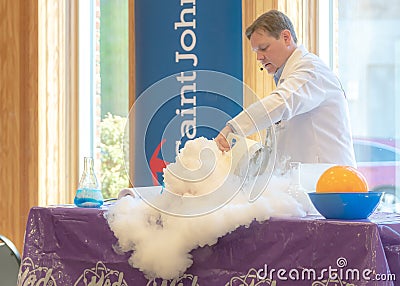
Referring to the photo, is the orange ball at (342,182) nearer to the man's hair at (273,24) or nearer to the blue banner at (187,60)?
the man's hair at (273,24)

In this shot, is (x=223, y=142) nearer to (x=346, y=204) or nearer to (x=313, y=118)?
(x=346, y=204)

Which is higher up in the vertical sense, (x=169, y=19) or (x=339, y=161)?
(x=169, y=19)

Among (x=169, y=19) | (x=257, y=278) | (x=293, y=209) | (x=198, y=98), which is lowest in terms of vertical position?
(x=257, y=278)

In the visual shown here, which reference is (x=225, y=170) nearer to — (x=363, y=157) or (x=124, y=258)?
(x=124, y=258)

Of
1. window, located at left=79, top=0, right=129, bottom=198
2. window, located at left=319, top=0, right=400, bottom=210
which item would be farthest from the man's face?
window, located at left=79, top=0, right=129, bottom=198

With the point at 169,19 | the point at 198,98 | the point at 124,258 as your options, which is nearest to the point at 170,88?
the point at 198,98

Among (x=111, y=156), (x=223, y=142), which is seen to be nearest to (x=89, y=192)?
(x=223, y=142)

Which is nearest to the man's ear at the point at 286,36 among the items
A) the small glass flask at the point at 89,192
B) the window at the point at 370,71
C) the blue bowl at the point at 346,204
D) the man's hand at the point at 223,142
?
the man's hand at the point at 223,142

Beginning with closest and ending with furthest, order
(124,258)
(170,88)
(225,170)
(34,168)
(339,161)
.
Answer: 1. (225,170)
2. (124,258)
3. (339,161)
4. (170,88)
5. (34,168)

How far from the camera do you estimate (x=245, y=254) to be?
1968 millimetres

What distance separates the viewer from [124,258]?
214 cm

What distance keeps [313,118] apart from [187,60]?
91 cm

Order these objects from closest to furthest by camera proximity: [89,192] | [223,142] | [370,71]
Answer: [223,142], [89,192], [370,71]

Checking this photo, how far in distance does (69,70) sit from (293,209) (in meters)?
2.85
